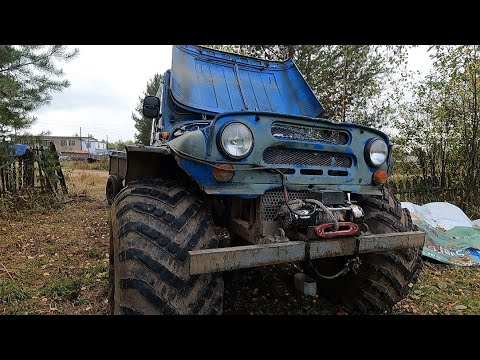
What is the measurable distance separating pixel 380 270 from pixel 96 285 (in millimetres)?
2846

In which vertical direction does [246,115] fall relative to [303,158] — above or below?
above

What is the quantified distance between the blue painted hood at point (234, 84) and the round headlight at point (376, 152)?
170 centimetres

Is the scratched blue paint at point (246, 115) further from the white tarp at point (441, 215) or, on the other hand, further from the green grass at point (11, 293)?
the white tarp at point (441, 215)

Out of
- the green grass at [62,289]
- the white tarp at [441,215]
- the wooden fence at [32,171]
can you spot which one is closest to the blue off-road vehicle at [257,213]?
the green grass at [62,289]

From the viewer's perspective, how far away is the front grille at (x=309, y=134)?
7.98 ft

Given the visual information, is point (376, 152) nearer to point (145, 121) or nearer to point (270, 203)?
point (270, 203)

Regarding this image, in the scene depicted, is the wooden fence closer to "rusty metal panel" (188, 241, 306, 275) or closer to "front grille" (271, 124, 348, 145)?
"front grille" (271, 124, 348, 145)

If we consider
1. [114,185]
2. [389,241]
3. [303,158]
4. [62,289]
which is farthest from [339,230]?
[114,185]

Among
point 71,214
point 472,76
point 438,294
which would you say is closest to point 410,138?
point 472,76

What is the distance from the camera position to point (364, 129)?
262cm

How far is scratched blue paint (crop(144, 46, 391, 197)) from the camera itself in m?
2.15

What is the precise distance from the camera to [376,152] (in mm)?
2674

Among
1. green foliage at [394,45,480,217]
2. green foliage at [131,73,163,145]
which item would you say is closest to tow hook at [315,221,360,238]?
green foliage at [394,45,480,217]

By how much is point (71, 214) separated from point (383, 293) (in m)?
6.62
